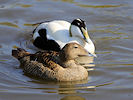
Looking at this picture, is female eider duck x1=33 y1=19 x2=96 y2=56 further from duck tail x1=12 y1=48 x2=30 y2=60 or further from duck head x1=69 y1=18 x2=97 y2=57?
duck tail x1=12 y1=48 x2=30 y2=60

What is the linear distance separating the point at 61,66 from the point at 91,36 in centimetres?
278

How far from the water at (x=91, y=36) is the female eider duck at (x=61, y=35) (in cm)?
31

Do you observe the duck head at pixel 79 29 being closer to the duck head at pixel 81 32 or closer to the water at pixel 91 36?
the duck head at pixel 81 32

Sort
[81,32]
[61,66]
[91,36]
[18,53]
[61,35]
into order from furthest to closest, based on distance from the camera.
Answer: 1. [91,36]
2. [61,35]
3. [81,32]
4. [18,53]
5. [61,66]

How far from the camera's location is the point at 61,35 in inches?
402

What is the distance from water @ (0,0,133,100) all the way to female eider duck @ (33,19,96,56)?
1.02ft

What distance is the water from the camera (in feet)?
25.1

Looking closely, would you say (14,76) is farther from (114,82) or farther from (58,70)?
(114,82)

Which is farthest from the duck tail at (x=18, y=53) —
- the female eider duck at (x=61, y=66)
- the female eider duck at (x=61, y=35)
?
the female eider duck at (x=61, y=35)

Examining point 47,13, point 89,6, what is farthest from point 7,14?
point 89,6

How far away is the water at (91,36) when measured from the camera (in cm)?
765

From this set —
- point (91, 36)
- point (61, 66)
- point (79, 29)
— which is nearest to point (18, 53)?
point (61, 66)

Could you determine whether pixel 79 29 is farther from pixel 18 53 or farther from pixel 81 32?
pixel 18 53

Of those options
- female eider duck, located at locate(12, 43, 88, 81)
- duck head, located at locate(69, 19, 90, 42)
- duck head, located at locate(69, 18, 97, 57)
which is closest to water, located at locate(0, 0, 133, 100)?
female eider duck, located at locate(12, 43, 88, 81)
